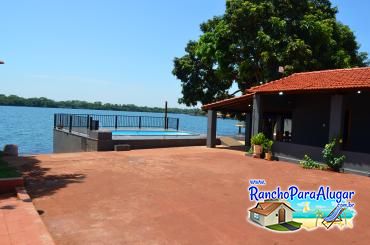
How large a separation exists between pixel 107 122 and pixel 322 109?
13.9 metres

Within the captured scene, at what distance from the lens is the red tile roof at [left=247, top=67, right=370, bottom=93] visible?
12.6 meters

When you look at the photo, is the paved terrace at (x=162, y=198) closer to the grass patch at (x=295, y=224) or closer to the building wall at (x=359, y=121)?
the grass patch at (x=295, y=224)

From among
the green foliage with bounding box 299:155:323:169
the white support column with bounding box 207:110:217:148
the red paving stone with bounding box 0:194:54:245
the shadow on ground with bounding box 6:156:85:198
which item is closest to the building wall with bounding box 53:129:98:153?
the shadow on ground with bounding box 6:156:85:198

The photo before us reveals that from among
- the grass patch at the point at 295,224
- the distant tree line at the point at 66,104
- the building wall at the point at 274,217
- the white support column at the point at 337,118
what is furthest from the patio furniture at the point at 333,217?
the distant tree line at the point at 66,104

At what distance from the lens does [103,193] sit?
8062 mm

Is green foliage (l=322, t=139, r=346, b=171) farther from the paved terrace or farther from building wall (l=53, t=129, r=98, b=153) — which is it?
building wall (l=53, t=129, r=98, b=153)

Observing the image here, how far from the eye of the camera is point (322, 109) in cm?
1600

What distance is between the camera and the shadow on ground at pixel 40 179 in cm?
808

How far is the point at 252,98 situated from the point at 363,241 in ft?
40.5

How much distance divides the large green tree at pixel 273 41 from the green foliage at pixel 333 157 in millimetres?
8326

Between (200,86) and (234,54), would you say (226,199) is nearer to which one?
(234,54)

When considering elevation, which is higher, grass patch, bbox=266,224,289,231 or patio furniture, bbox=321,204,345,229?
patio furniture, bbox=321,204,345,229

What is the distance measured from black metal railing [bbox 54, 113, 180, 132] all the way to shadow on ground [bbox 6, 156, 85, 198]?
6.48 meters

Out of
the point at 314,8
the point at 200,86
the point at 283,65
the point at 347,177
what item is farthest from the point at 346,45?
the point at 347,177
